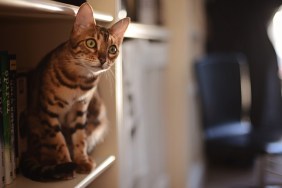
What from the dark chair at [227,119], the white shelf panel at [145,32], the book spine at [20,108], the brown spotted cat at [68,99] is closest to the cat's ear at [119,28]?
the brown spotted cat at [68,99]

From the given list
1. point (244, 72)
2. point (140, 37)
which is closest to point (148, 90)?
point (140, 37)

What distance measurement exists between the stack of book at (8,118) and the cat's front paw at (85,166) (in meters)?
0.15

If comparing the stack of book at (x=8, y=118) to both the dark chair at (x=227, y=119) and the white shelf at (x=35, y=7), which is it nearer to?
the white shelf at (x=35, y=7)

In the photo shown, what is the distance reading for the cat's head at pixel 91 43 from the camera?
0.80m

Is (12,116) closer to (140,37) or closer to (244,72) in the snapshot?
(140,37)

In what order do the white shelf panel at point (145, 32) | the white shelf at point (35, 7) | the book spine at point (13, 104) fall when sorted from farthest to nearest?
the white shelf panel at point (145, 32) → the book spine at point (13, 104) → the white shelf at point (35, 7)

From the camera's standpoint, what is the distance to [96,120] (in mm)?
1040

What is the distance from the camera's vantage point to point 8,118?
2.87 feet

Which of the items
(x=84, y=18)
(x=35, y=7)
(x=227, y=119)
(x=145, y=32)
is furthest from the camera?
(x=227, y=119)

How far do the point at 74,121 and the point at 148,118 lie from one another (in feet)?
2.56

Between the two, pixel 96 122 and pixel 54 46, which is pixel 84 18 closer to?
pixel 54 46

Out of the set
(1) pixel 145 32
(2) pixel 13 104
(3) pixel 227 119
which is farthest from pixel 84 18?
(3) pixel 227 119

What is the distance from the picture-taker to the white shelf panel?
140cm

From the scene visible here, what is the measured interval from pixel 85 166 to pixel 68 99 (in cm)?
17
